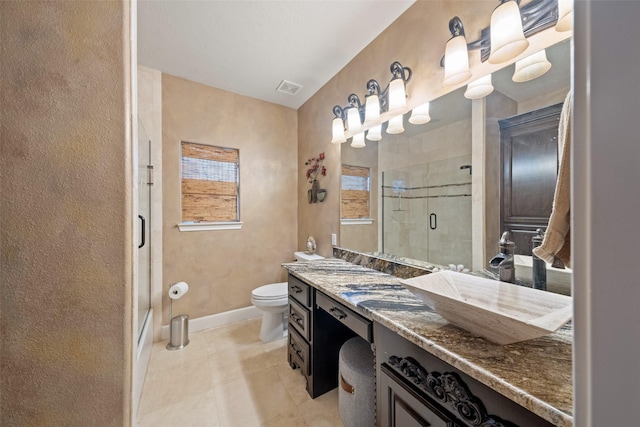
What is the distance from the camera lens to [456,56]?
1.22 metres

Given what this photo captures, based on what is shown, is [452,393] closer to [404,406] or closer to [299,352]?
[404,406]

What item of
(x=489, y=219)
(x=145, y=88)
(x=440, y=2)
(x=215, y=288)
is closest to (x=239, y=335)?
(x=215, y=288)

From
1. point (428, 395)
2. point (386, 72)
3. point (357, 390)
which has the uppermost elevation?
point (386, 72)

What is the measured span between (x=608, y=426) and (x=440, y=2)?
6.07 ft

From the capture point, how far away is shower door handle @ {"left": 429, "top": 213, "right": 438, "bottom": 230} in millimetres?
1435

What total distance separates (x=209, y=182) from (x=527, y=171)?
2.57m

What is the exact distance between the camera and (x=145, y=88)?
2.15 meters

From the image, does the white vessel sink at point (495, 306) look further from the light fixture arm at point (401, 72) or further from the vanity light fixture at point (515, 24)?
the light fixture arm at point (401, 72)

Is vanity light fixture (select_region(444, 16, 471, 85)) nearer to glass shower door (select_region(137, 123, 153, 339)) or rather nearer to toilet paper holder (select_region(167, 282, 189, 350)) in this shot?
glass shower door (select_region(137, 123, 153, 339))

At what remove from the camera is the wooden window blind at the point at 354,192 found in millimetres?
2029

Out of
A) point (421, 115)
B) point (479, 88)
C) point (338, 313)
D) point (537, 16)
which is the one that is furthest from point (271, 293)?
point (537, 16)

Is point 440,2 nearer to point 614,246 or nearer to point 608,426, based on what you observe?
point 614,246

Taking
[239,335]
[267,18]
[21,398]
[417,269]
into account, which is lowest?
[239,335]

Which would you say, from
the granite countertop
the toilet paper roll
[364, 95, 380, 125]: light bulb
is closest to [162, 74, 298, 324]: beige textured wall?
the toilet paper roll
